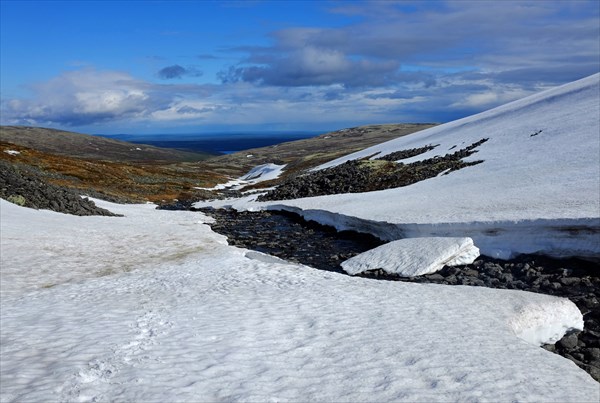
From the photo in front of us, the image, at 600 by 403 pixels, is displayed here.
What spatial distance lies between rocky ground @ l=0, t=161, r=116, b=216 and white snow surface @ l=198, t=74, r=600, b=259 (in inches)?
596

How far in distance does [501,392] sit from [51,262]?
18254 mm

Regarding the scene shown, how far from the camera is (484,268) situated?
19.5 m

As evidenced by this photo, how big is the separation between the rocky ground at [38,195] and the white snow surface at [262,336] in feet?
41.2

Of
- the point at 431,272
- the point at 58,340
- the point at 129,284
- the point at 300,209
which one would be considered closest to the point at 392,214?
the point at 431,272

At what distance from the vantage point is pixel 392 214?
1075 inches

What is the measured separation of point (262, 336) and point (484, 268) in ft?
39.1

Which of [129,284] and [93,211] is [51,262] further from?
[93,211]

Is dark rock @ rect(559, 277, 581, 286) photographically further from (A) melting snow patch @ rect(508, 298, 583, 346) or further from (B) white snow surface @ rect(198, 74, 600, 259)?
(A) melting snow patch @ rect(508, 298, 583, 346)

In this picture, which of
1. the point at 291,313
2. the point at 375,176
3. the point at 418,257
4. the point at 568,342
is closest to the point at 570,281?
the point at 568,342

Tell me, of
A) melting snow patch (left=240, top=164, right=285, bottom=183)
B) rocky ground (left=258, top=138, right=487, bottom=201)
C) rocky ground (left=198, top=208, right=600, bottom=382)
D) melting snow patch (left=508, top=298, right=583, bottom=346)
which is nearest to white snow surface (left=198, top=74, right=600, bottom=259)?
rocky ground (left=198, top=208, right=600, bottom=382)

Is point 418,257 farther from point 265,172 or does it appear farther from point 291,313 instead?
point 265,172

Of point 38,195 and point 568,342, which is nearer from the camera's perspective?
point 568,342

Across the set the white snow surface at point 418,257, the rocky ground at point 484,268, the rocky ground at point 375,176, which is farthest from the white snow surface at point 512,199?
the rocky ground at point 375,176

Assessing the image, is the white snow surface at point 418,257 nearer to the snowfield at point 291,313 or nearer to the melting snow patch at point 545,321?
the snowfield at point 291,313
